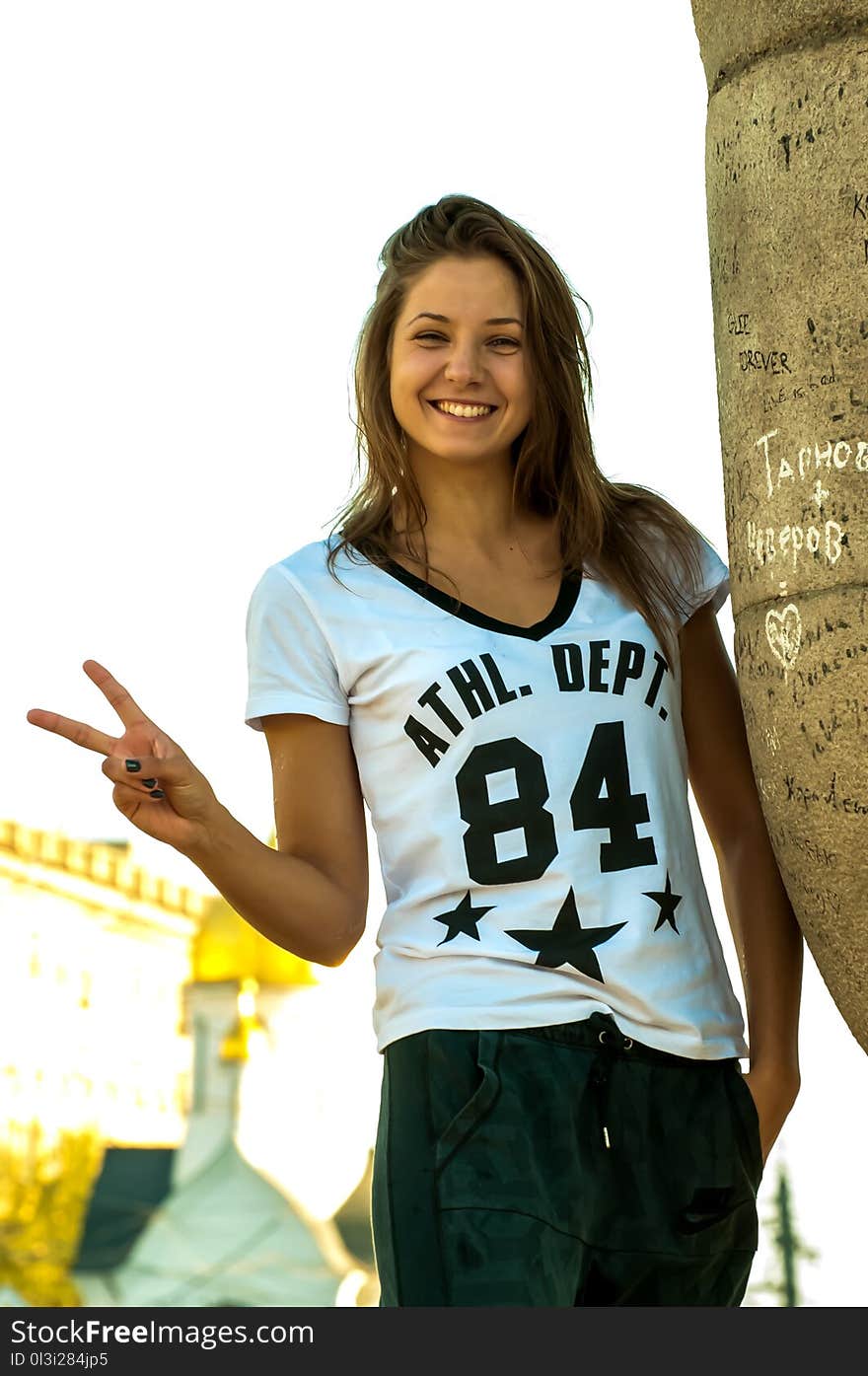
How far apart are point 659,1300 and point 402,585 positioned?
124 centimetres

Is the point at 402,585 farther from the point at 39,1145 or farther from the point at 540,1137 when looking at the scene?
the point at 39,1145

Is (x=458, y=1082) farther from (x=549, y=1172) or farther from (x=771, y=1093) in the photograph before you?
(x=771, y=1093)

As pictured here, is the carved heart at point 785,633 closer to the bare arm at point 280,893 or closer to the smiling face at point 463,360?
the smiling face at point 463,360

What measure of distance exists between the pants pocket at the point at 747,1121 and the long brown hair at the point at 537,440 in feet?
2.70

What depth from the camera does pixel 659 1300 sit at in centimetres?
317

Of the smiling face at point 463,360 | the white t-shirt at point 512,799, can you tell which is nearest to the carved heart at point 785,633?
the white t-shirt at point 512,799

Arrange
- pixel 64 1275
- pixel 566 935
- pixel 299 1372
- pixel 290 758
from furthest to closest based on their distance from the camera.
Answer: pixel 64 1275, pixel 290 758, pixel 566 935, pixel 299 1372

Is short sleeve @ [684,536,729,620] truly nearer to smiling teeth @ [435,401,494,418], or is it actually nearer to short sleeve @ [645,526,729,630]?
short sleeve @ [645,526,729,630]

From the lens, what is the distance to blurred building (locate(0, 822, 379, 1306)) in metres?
19.0

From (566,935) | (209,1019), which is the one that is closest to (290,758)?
(566,935)

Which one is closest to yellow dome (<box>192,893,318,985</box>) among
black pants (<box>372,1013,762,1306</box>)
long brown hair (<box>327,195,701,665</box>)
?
long brown hair (<box>327,195,701,665</box>)

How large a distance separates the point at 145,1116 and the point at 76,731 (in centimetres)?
1993

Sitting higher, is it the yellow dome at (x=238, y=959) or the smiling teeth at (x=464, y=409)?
the smiling teeth at (x=464, y=409)

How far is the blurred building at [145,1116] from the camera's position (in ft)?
62.3
